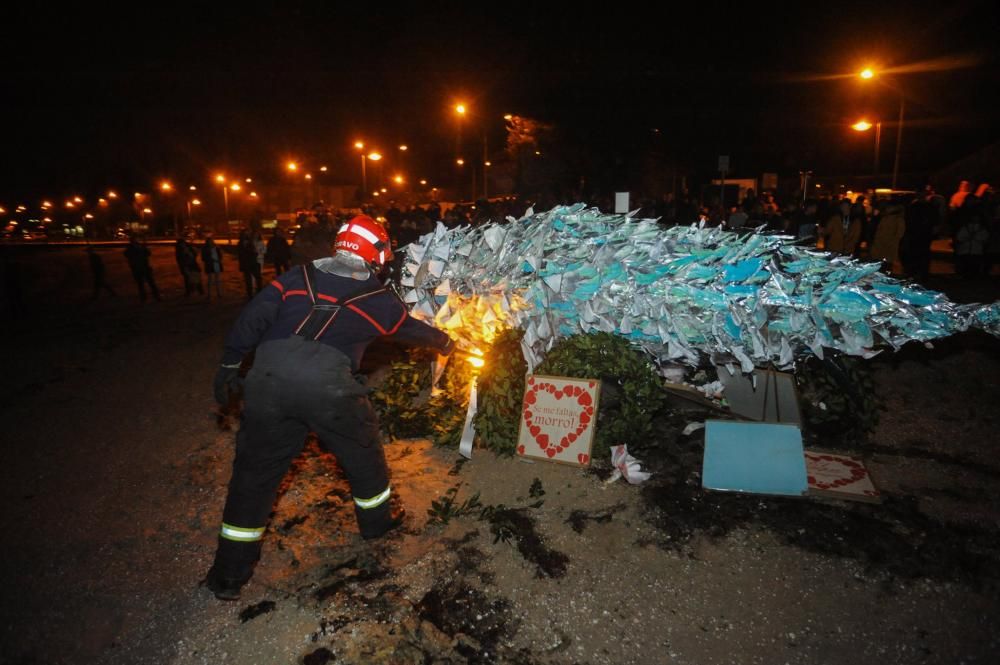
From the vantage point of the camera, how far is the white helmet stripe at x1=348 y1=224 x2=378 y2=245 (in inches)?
142

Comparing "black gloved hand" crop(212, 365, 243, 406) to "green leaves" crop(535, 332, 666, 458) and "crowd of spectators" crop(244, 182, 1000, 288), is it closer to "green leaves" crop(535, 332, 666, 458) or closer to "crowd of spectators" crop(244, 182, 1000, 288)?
"green leaves" crop(535, 332, 666, 458)

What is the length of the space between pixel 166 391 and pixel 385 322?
4.89 m

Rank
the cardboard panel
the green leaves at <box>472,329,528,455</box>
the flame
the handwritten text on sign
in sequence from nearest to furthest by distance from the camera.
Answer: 1. the cardboard panel
2. the handwritten text on sign
3. the flame
4. the green leaves at <box>472,329,528,455</box>

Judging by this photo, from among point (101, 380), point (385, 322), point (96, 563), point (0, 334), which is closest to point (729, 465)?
point (385, 322)

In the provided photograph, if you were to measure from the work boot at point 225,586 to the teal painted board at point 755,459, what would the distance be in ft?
9.87

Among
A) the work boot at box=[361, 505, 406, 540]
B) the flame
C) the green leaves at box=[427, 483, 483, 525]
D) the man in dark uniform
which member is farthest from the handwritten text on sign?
the man in dark uniform

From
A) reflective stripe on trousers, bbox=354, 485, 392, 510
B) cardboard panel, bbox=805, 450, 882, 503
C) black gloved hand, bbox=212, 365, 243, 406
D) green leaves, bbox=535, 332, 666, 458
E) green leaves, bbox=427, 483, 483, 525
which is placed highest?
black gloved hand, bbox=212, 365, 243, 406

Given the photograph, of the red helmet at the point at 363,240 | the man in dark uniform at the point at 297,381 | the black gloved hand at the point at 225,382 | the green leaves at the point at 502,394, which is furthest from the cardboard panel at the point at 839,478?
the black gloved hand at the point at 225,382

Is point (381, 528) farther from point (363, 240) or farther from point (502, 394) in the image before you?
point (363, 240)

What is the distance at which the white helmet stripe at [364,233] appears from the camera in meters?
3.62

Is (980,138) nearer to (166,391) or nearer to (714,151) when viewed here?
(714,151)

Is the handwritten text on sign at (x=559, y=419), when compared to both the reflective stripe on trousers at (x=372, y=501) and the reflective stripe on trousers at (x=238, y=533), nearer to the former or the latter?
the reflective stripe on trousers at (x=372, y=501)

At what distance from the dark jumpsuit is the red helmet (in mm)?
185

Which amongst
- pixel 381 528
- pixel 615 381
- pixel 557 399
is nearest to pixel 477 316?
pixel 557 399
